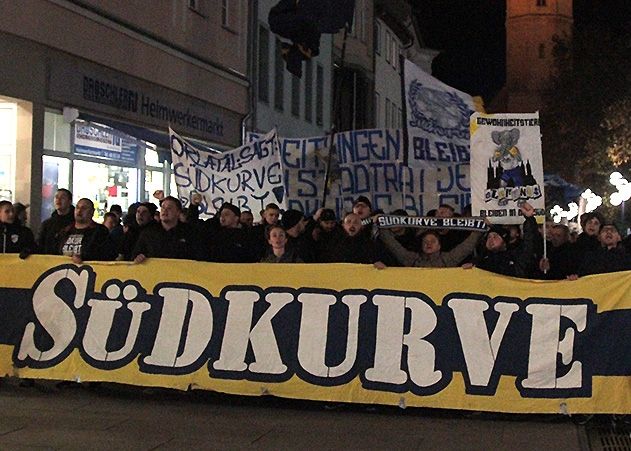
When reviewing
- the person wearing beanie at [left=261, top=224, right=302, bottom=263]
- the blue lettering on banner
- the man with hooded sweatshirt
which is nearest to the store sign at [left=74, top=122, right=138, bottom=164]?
the blue lettering on banner

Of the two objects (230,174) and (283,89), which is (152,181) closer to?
(230,174)

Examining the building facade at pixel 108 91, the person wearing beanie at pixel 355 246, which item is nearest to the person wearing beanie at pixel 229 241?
→ the person wearing beanie at pixel 355 246

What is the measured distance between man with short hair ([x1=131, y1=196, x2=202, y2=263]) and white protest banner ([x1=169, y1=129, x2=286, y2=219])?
2990 millimetres

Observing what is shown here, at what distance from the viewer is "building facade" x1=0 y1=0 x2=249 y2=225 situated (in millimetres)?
15984

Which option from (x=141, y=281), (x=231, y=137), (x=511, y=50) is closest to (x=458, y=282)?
(x=141, y=281)

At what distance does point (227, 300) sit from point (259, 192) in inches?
147

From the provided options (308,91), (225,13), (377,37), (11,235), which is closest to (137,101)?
(225,13)

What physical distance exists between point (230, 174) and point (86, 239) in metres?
3.26

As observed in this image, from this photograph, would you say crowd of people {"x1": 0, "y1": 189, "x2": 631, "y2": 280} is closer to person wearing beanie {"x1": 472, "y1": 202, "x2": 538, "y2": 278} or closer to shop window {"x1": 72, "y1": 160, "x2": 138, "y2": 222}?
person wearing beanie {"x1": 472, "y1": 202, "x2": 538, "y2": 278}

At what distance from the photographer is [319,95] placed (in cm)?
3384

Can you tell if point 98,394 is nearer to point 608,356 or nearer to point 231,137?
point 608,356

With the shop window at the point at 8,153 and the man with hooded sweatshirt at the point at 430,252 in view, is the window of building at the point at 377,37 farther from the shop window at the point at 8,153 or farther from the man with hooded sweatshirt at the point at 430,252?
the man with hooded sweatshirt at the point at 430,252

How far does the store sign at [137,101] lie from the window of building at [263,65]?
6.30ft

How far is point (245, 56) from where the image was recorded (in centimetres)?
2531
